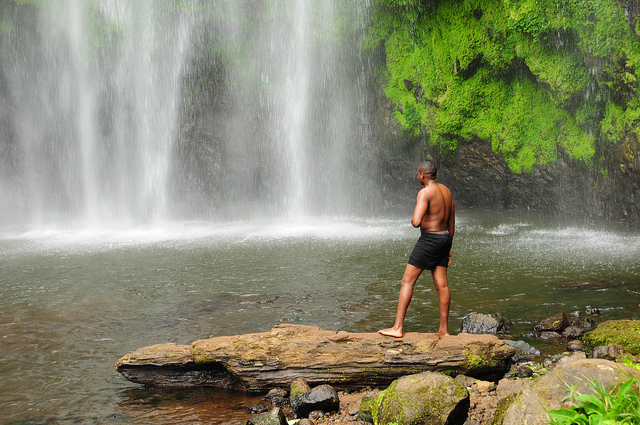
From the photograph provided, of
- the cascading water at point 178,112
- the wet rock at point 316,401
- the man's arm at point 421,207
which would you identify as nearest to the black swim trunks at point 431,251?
the man's arm at point 421,207

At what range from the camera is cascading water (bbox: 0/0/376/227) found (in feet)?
70.4

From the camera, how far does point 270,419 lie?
3752 mm

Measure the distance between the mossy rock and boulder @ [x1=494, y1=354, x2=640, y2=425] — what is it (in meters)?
2.14

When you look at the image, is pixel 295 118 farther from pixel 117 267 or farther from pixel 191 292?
pixel 191 292

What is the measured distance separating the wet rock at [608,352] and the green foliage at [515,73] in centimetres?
1050

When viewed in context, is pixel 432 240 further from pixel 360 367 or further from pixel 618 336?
pixel 618 336

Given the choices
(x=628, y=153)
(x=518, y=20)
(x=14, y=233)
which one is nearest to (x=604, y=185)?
(x=628, y=153)

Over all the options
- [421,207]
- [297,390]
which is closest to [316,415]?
[297,390]

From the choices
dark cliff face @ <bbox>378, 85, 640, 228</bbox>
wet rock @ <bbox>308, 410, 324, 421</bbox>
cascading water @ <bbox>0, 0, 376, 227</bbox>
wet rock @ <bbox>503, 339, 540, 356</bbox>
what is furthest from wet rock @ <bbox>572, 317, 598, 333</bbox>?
cascading water @ <bbox>0, 0, 376, 227</bbox>

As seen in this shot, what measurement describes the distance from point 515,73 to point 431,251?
14.8 meters

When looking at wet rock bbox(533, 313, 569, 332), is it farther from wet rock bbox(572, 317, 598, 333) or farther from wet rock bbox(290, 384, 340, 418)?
wet rock bbox(290, 384, 340, 418)

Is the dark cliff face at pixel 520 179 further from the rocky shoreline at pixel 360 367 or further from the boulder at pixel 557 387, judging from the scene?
the boulder at pixel 557 387

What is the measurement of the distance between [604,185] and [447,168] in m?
6.02

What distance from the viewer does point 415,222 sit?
4.87 m
